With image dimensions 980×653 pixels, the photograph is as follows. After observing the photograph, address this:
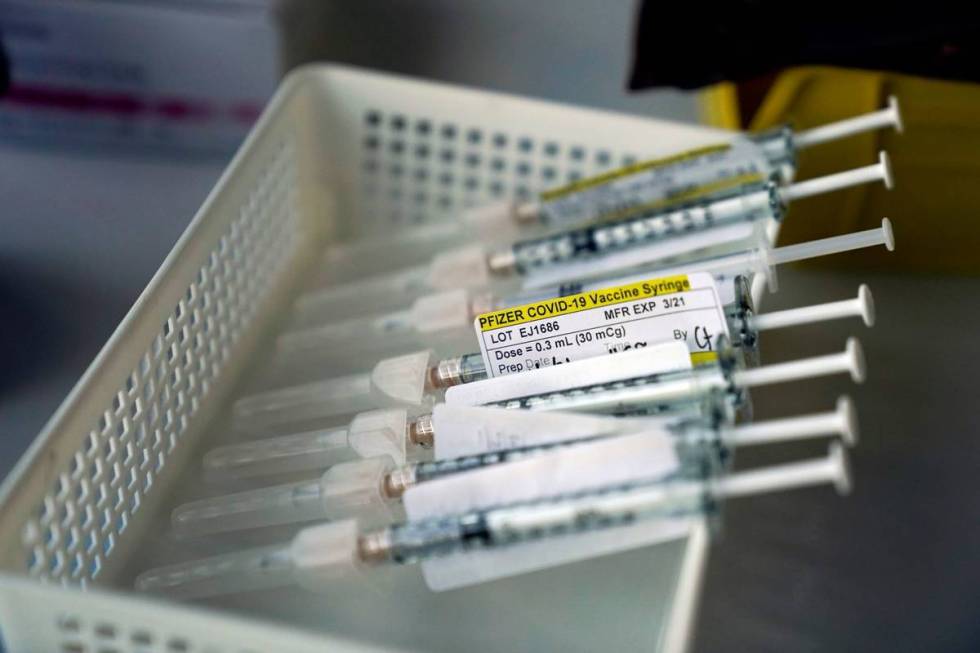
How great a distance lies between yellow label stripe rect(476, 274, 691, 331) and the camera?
2.18 ft

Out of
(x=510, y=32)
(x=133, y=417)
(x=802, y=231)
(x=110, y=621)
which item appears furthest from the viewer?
(x=510, y=32)

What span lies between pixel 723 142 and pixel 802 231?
101mm

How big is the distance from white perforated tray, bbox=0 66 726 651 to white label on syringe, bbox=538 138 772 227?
0.08 m

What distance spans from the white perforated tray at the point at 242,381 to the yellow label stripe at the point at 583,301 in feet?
0.52

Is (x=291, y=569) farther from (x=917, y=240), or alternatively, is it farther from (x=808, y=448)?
(x=917, y=240)

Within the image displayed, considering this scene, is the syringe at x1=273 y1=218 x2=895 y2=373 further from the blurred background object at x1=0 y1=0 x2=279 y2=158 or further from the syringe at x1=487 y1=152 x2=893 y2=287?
the blurred background object at x1=0 y1=0 x2=279 y2=158

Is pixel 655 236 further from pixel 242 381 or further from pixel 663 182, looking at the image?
pixel 242 381

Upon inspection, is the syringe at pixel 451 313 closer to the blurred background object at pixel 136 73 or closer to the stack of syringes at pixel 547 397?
the stack of syringes at pixel 547 397

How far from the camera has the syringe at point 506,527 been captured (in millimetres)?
549

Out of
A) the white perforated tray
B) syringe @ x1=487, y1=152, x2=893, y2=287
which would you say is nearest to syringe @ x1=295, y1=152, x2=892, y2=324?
syringe @ x1=487, y1=152, x2=893, y2=287

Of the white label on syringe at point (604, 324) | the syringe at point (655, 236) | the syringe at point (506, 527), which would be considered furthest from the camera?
the syringe at point (655, 236)

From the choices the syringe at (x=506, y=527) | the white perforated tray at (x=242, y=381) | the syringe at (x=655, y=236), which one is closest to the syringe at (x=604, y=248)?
the syringe at (x=655, y=236)

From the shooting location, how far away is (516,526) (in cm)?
58

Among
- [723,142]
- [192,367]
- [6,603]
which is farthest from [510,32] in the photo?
[6,603]
